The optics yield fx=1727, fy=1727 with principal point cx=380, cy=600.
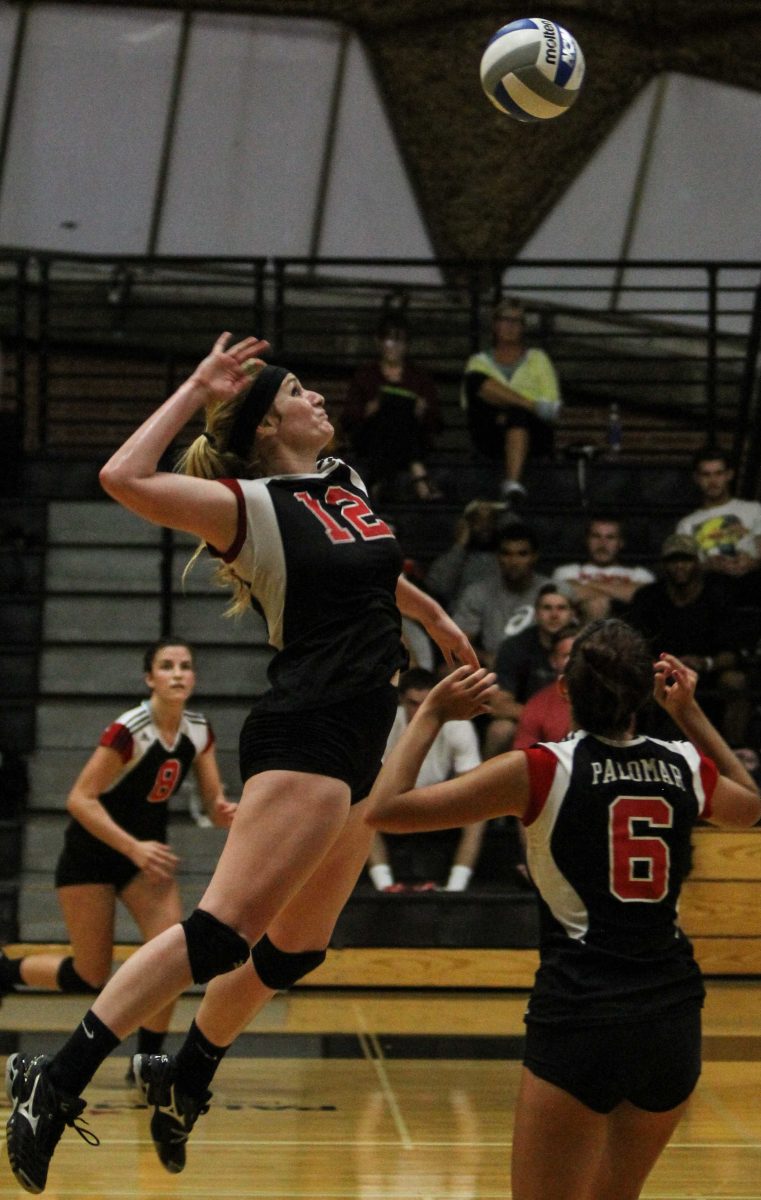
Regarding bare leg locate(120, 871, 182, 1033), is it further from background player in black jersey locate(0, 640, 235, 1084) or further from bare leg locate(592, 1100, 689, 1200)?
bare leg locate(592, 1100, 689, 1200)

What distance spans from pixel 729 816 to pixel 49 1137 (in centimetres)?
170

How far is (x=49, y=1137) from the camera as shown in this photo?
393 cm

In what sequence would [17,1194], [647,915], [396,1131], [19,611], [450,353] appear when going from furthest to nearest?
[450,353]
[19,611]
[396,1131]
[17,1194]
[647,915]

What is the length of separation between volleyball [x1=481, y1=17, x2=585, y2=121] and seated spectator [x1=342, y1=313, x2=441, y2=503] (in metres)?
3.36

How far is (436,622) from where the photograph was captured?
450cm

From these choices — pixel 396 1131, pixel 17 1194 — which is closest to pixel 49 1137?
pixel 17 1194

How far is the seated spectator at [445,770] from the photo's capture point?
871 cm

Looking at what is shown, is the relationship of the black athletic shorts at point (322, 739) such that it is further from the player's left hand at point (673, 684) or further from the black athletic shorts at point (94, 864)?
the black athletic shorts at point (94, 864)

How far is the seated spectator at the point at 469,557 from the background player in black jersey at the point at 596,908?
627 cm

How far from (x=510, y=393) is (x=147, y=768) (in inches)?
181

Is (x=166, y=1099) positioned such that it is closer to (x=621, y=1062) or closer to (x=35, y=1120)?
(x=35, y=1120)

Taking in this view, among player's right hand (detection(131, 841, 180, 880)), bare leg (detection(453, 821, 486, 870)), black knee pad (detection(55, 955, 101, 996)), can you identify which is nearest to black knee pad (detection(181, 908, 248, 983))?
player's right hand (detection(131, 841, 180, 880))

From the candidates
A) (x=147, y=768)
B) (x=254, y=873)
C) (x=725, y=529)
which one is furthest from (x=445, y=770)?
(x=254, y=873)

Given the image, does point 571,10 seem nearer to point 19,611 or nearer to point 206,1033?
point 19,611
